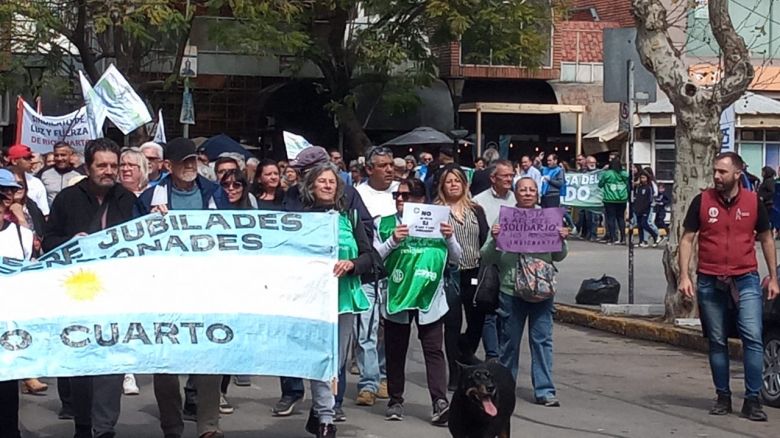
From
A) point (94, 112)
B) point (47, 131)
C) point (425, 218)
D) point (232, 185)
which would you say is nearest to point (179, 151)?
point (232, 185)

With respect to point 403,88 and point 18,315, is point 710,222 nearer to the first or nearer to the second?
point 18,315

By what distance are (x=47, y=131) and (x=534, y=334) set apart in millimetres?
8186

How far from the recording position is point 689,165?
14297mm

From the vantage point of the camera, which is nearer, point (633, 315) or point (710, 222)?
point (710, 222)

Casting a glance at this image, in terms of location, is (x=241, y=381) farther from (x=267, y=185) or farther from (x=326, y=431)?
(x=326, y=431)

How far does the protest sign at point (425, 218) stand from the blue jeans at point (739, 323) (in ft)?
6.25

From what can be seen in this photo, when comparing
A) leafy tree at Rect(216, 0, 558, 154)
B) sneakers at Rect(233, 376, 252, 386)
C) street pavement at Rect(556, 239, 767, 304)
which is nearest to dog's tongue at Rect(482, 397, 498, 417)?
sneakers at Rect(233, 376, 252, 386)

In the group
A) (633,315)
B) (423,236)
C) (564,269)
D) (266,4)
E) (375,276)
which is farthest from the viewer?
(266,4)

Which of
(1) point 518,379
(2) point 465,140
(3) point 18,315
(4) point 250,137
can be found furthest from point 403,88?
(3) point 18,315

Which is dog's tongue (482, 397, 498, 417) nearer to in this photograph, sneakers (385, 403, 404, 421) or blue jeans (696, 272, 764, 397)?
sneakers (385, 403, 404, 421)

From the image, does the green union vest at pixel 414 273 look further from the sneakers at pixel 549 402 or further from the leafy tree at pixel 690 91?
the leafy tree at pixel 690 91

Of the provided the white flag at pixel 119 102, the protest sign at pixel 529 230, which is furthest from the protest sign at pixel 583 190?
the protest sign at pixel 529 230

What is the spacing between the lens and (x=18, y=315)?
7.43 metres

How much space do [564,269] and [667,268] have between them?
8.18 meters
